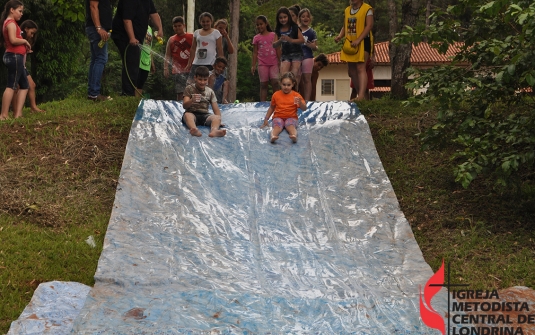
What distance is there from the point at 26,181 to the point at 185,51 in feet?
12.5

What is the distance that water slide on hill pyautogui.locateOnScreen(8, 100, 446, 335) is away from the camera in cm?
529

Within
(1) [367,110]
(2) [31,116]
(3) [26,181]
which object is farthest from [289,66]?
(3) [26,181]

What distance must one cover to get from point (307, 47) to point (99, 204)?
4.37m

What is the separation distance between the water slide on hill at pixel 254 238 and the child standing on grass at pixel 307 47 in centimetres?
119

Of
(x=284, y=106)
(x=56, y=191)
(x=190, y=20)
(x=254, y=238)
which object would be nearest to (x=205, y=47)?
(x=284, y=106)

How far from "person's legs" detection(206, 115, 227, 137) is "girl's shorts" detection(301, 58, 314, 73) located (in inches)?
80.7

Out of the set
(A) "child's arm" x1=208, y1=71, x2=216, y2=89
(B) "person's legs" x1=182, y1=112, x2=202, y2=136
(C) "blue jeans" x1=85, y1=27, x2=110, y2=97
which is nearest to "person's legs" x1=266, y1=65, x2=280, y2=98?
(A) "child's arm" x1=208, y1=71, x2=216, y2=89

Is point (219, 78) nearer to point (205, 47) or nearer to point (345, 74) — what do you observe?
point (205, 47)

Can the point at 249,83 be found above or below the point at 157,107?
below

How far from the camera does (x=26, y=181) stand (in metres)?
7.53

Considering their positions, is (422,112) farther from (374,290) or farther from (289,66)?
(374,290)

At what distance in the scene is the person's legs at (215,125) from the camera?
8.61 metres

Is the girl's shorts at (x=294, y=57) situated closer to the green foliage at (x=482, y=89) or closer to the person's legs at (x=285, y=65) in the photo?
the person's legs at (x=285, y=65)

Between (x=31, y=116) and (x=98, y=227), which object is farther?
(x=31, y=116)
